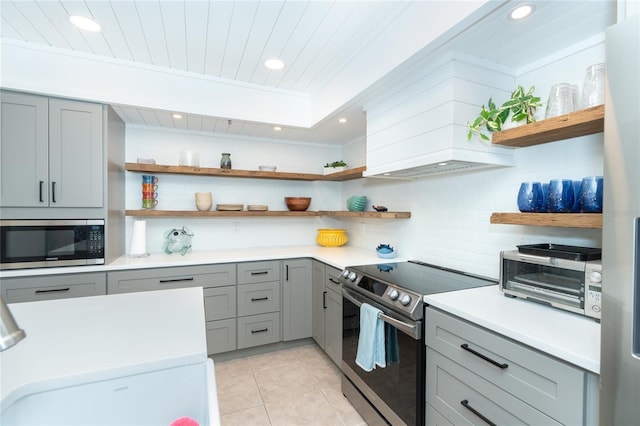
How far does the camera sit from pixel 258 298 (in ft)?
9.57

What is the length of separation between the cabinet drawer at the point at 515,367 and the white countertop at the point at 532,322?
38 mm

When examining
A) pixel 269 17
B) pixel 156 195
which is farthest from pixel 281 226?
pixel 269 17

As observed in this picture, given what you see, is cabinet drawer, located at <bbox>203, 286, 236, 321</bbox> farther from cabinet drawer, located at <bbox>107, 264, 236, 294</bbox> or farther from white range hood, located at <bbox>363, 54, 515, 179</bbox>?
white range hood, located at <bbox>363, 54, 515, 179</bbox>

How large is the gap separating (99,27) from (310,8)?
1395 millimetres

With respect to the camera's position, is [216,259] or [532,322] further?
[216,259]

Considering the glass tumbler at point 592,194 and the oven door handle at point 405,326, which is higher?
the glass tumbler at point 592,194

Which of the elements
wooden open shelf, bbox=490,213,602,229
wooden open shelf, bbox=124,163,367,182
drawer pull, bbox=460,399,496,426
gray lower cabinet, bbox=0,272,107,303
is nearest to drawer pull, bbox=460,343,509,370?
drawer pull, bbox=460,399,496,426

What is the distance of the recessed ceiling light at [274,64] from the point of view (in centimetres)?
235

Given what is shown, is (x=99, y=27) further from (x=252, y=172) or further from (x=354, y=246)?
(x=354, y=246)

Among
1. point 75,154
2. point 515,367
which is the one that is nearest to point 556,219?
point 515,367

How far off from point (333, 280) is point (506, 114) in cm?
174

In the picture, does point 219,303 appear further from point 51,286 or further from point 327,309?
point 51,286

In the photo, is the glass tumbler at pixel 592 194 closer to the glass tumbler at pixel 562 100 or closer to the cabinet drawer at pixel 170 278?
the glass tumbler at pixel 562 100

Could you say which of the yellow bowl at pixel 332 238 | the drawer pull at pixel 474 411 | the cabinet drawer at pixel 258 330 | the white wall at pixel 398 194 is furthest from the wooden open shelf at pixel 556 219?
the cabinet drawer at pixel 258 330
